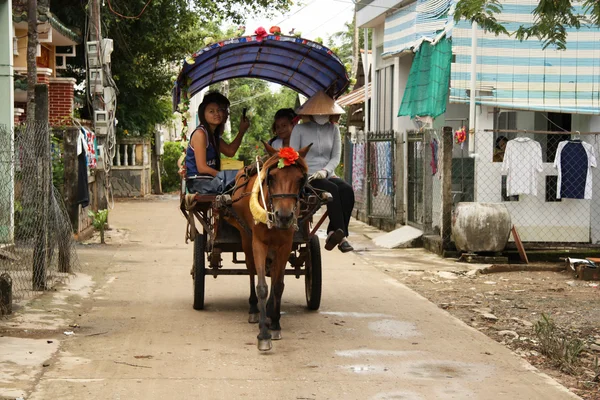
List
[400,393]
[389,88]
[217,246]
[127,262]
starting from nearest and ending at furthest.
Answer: [400,393]
[217,246]
[127,262]
[389,88]

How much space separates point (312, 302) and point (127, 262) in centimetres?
517

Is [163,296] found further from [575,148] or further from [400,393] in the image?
[575,148]

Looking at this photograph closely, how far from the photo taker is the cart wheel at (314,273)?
9805 mm

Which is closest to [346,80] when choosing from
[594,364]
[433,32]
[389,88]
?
[594,364]

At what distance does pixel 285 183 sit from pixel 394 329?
6.88 ft

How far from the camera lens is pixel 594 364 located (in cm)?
802

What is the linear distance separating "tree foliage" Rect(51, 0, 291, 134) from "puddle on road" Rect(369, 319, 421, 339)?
1856 centimetres

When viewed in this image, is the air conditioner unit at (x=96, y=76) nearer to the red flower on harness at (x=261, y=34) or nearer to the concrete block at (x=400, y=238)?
the concrete block at (x=400, y=238)

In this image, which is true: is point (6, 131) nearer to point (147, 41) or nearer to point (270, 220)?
point (270, 220)

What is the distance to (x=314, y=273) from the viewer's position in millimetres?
9797

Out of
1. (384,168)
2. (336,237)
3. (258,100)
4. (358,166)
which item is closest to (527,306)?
(336,237)

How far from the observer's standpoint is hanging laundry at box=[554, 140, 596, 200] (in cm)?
1477

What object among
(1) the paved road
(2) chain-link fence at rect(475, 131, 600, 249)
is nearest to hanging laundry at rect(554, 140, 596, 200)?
(2) chain-link fence at rect(475, 131, 600, 249)

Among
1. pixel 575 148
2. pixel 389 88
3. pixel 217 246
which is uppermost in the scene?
pixel 389 88
